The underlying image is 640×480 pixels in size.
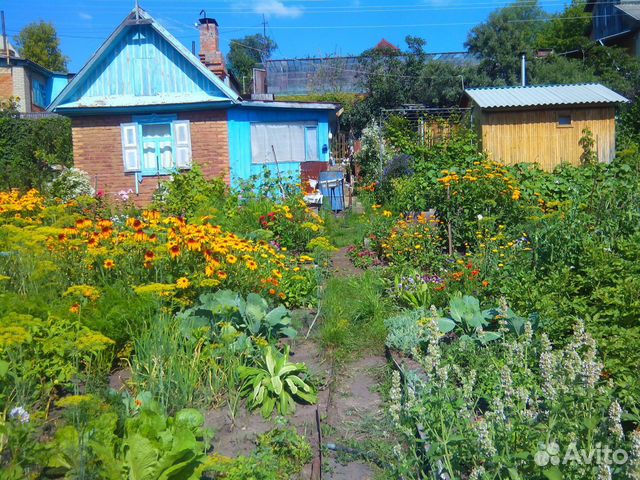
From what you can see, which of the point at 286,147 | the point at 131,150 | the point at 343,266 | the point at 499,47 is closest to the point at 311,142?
the point at 286,147

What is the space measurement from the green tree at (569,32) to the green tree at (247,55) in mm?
17887

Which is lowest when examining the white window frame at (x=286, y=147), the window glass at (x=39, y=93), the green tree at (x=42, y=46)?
the white window frame at (x=286, y=147)

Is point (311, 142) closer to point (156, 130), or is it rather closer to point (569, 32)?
point (156, 130)

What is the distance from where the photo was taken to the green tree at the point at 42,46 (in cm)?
4659

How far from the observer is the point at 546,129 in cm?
1616

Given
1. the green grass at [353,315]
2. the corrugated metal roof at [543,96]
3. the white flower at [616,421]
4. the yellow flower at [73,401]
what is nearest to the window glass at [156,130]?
the corrugated metal roof at [543,96]

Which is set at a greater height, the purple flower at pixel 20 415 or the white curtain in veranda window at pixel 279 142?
the white curtain in veranda window at pixel 279 142

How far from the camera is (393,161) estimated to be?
15164mm

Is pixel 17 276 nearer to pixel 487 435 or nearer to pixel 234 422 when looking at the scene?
pixel 234 422

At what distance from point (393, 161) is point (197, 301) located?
9.99m

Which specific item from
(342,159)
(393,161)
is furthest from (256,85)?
(393,161)

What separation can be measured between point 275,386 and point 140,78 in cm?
1268

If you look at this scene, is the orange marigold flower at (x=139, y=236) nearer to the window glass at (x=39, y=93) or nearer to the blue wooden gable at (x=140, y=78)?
the blue wooden gable at (x=140, y=78)

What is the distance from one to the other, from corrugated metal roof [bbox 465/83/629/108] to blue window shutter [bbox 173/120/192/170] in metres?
6.98
